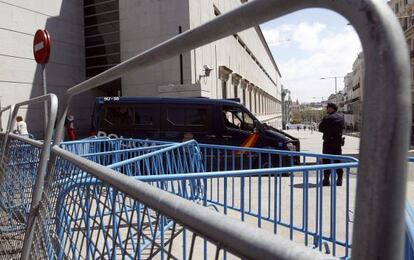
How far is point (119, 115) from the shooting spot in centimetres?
1062

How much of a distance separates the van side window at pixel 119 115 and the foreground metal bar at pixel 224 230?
950 centimetres

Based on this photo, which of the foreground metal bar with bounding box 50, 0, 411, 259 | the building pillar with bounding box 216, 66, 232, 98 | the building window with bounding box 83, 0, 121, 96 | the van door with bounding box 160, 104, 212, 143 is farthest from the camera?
the building pillar with bounding box 216, 66, 232, 98

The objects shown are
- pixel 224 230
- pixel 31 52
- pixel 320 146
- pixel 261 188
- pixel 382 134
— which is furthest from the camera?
pixel 31 52

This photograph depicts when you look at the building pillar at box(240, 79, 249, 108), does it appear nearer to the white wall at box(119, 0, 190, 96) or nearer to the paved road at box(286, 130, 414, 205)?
the paved road at box(286, 130, 414, 205)

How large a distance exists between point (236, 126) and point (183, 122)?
1.31m

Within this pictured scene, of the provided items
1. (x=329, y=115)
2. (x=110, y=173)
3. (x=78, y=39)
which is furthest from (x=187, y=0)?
(x=110, y=173)

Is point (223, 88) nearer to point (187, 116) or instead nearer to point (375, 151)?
point (187, 116)

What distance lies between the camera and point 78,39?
2392 centimetres

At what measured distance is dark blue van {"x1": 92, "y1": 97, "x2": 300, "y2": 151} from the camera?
10070 millimetres

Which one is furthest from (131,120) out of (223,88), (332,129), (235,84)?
(235,84)

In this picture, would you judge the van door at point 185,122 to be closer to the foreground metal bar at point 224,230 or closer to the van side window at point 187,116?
the van side window at point 187,116

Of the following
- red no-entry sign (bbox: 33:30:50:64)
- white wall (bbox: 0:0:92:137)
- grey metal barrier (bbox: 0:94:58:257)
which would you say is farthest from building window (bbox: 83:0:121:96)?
grey metal barrier (bbox: 0:94:58:257)

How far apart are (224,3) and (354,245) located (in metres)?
30.1

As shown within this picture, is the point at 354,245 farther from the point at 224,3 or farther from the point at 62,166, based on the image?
the point at 224,3
